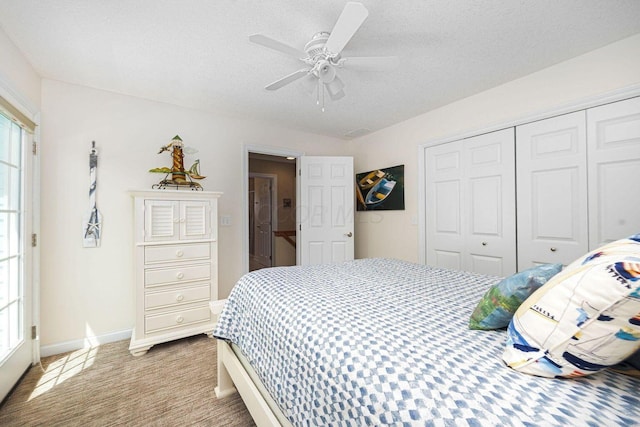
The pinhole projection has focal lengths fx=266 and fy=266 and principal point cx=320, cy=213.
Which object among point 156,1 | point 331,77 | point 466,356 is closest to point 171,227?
point 156,1

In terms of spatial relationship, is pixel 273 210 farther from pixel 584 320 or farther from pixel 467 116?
pixel 584 320

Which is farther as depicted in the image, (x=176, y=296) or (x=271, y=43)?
(x=176, y=296)

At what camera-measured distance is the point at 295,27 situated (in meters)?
1.65

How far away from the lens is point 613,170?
1.88 m

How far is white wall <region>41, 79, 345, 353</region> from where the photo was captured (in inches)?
89.0

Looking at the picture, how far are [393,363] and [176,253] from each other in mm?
2252

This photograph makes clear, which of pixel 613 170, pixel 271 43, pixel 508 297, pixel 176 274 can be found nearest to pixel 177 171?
pixel 176 274

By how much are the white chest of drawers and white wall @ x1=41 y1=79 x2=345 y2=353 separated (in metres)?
0.44

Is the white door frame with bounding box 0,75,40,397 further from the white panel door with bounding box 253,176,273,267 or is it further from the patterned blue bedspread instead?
the white panel door with bounding box 253,176,273,267

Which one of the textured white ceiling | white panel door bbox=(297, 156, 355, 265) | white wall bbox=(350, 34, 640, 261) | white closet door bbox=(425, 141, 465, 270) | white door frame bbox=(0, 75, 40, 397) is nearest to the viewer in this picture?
the textured white ceiling

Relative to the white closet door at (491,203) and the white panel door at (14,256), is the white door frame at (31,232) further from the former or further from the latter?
the white closet door at (491,203)

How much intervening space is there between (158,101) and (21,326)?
2.18m

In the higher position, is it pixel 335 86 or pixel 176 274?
pixel 335 86

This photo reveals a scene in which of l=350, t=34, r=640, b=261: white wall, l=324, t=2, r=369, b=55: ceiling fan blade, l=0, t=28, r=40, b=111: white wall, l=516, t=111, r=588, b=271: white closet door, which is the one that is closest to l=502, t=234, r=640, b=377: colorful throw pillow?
l=324, t=2, r=369, b=55: ceiling fan blade
